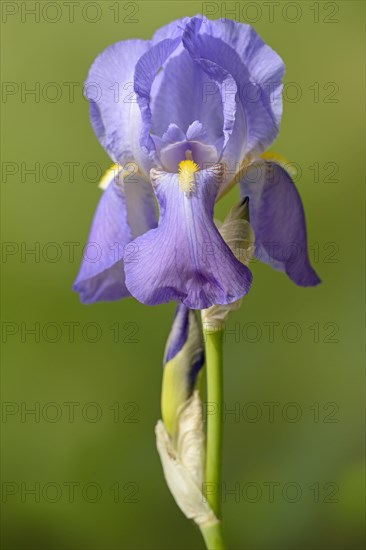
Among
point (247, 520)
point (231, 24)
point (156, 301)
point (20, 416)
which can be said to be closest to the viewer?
point (156, 301)

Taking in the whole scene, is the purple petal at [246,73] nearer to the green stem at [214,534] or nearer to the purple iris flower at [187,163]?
the purple iris flower at [187,163]

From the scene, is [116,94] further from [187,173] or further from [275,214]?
[275,214]

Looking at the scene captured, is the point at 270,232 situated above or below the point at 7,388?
above

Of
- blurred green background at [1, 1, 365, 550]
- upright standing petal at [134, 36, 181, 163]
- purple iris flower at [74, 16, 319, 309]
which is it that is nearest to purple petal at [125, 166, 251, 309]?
purple iris flower at [74, 16, 319, 309]

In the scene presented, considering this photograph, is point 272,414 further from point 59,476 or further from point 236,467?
point 59,476

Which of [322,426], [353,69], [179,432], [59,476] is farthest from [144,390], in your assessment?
[353,69]

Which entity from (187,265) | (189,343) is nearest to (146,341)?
(189,343)
